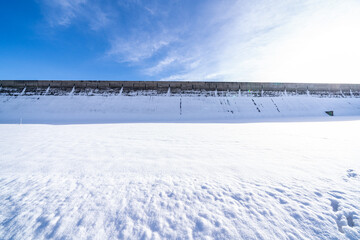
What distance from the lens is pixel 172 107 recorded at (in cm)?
1612

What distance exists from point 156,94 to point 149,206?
17.8m

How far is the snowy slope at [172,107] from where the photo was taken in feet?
46.4

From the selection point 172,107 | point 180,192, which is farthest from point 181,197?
point 172,107

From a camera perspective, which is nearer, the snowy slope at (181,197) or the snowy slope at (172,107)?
the snowy slope at (181,197)

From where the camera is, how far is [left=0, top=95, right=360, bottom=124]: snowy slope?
46.4ft

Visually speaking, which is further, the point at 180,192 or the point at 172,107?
the point at 172,107

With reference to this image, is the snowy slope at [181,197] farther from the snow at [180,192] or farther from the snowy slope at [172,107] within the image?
the snowy slope at [172,107]

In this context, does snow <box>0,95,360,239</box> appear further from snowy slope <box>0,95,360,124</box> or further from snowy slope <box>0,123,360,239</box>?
snowy slope <box>0,95,360,124</box>

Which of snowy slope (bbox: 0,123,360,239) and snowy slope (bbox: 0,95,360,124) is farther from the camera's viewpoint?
snowy slope (bbox: 0,95,360,124)

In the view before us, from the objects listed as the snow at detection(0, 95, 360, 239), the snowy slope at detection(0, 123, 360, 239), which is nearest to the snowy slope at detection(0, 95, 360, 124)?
the snow at detection(0, 95, 360, 239)

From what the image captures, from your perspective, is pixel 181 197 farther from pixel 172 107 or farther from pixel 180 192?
pixel 172 107

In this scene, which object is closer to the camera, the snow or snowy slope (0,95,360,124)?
the snow

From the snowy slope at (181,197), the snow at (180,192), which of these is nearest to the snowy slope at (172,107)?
the snow at (180,192)

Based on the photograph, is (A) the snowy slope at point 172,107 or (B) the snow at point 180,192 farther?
(A) the snowy slope at point 172,107
